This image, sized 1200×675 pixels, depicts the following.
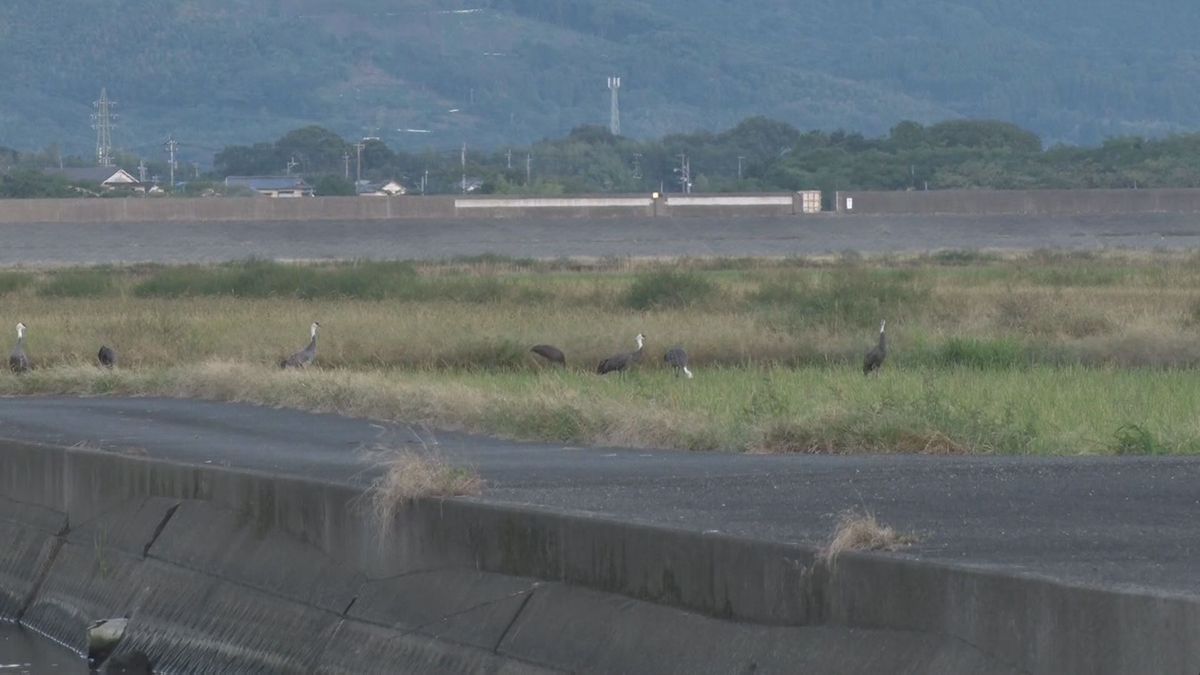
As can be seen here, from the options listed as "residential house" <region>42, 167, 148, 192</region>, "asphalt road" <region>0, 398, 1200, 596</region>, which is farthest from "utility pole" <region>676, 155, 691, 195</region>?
"asphalt road" <region>0, 398, 1200, 596</region>

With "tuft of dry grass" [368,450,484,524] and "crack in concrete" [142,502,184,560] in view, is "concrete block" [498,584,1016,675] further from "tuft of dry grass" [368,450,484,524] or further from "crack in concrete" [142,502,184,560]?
"crack in concrete" [142,502,184,560]

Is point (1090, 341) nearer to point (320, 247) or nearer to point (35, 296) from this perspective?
point (35, 296)

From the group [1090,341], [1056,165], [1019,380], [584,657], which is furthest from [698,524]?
[1056,165]

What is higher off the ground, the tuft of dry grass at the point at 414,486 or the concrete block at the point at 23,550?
the tuft of dry grass at the point at 414,486

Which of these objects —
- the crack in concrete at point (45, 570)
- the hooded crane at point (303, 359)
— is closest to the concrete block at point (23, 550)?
the crack in concrete at point (45, 570)

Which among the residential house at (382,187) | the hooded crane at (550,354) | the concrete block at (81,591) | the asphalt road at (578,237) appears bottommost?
the residential house at (382,187)

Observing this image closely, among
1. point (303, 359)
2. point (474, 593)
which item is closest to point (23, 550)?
point (474, 593)

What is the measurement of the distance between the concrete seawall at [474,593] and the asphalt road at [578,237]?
204ft

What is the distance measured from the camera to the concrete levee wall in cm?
8700

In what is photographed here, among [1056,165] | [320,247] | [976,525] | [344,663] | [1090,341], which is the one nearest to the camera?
[976,525]

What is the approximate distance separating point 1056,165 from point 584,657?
5287 inches

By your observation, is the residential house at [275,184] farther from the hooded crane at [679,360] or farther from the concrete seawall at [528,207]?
the hooded crane at [679,360]

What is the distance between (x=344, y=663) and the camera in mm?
11359

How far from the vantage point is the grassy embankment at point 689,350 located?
1611 cm
